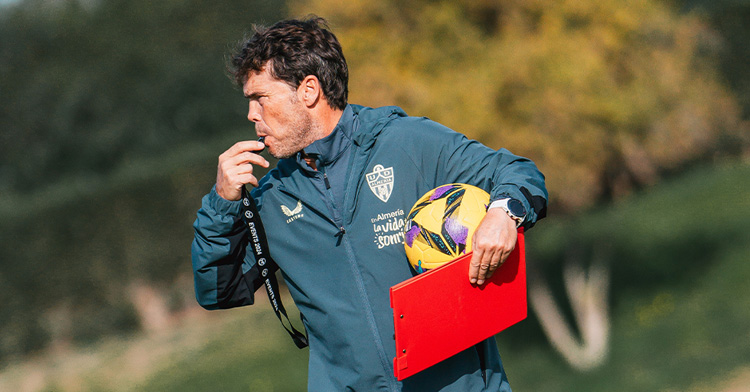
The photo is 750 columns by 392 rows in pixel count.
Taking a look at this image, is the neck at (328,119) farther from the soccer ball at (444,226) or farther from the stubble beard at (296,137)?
the soccer ball at (444,226)

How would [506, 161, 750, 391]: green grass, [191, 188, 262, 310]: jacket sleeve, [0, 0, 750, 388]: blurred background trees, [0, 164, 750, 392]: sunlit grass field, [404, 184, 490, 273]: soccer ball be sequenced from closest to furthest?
[404, 184, 490, 273]: soccer ball < [191, 188, 262, 310]: jacket sleeve < [0, 0, 750, 388]: blurred background trees < [506, 161, 750, 391]: green grass < [0, 164, 750, 392]: sunlit grass field

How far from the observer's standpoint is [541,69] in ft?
32.3

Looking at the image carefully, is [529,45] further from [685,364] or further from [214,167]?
[214,167]

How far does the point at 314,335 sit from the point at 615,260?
44.3ft

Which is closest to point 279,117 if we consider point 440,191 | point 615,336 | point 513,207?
point 440,191

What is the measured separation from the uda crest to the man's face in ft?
1.08

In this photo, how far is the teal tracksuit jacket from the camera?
123 inches

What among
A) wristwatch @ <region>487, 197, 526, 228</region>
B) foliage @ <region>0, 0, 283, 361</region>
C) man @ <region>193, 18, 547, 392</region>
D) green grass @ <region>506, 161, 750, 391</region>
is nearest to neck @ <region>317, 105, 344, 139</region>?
man @ <region>193, 18, 547, 392</region>

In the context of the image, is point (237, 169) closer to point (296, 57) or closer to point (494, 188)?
point (296, 57)

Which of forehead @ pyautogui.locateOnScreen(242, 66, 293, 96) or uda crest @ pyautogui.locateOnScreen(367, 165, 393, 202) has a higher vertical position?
forehead @ pyautogui.locateOnScreen(242, 66, 293, 96)

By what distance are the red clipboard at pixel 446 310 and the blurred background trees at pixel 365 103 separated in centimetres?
168

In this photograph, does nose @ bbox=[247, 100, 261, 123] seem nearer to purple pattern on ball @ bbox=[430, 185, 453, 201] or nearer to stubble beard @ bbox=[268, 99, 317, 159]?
stubble beard @ bbox=[268, 99, 317, 159]

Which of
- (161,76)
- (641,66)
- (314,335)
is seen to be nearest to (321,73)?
(314,335)

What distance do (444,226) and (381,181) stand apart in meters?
0.35
